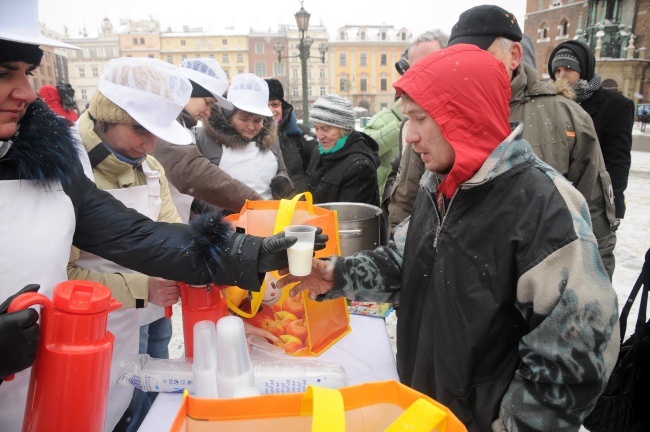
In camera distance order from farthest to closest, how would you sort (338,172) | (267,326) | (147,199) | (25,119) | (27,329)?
1. (338,172)
2. (147,199)
3. (267,326)
4. (25,119)
5. (27,329)

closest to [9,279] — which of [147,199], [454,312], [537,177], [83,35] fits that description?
[147,199]

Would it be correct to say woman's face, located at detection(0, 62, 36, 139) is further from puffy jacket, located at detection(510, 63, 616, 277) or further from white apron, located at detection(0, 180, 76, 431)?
puffy jacket, located at detection(510, 63, 616, 277)

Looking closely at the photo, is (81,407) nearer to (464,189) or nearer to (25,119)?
(25,119)

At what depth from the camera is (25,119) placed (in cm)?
150

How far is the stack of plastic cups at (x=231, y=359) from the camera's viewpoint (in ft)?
4.36

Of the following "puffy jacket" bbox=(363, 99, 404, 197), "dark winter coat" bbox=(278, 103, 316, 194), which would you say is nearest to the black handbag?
"puffy jacket" bbox=(363, 99, 404, 197)

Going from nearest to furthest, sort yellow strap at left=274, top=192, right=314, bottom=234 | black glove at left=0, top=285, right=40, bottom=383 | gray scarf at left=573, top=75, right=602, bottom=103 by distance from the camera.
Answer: black glove at left=0, top=285, right=40, bottom=383, yellow strap at left=274, top=192, right=314, bottom=234, gray scarf at left=573, top=75, right=602, bottom=103

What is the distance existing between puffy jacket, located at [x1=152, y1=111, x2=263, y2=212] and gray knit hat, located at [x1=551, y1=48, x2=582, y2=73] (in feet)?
9.84

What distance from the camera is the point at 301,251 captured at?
1.56m

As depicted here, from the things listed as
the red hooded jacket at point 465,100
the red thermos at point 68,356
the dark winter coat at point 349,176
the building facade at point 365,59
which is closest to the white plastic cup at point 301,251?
the red hooded jacket at point 465,100

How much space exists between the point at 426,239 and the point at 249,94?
2.40 meters

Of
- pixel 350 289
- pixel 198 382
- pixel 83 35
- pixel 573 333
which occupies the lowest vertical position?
pixel 198 382

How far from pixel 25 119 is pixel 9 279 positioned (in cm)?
55

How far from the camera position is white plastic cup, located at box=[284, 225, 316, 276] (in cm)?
156
